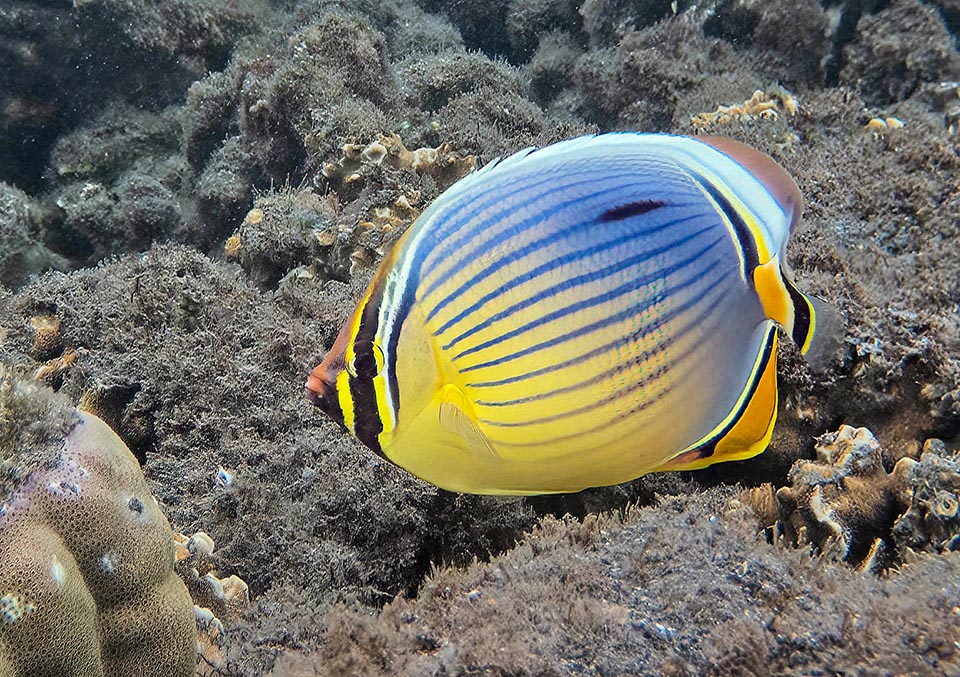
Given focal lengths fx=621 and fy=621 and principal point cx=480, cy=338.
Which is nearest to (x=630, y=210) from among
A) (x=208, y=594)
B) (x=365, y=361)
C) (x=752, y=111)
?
(x=365, y=361)

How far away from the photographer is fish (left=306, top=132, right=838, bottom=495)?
1103mm

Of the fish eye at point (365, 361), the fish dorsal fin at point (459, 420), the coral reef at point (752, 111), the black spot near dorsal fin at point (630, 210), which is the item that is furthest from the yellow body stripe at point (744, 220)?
the coral reef at point (752, 111)

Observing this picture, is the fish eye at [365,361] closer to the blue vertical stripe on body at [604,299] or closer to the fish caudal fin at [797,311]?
the blue vertical stripe on body at [604,299]

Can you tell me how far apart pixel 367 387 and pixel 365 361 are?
5cm

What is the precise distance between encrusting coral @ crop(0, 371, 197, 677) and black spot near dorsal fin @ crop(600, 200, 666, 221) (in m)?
2.01

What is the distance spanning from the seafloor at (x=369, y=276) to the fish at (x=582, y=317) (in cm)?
70

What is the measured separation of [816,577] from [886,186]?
280cm

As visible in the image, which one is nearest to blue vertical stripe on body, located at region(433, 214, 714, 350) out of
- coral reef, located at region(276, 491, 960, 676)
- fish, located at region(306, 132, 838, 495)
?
fish, located at region(306, 132, 838, 495)

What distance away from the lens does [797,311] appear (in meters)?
1.13

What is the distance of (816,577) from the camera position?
1632mm

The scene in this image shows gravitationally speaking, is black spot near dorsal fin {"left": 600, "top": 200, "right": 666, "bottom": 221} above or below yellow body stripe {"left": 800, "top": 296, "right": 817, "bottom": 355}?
above

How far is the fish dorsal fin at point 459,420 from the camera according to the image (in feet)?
3.72

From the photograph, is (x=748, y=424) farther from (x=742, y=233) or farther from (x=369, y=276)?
(x=369, y=276)

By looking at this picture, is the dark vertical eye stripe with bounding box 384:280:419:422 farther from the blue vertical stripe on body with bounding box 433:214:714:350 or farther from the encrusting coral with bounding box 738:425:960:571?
the encrusting coral with bounding box 738:425:960:571
